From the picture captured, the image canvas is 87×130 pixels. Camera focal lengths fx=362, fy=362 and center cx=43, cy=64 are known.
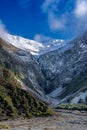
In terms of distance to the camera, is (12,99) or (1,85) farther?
(1,85)

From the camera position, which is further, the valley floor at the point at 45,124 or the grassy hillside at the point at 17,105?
the grassy hillside at the point at 17,105

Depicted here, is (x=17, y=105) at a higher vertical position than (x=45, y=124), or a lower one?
higher

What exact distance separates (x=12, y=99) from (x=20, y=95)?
5.36 m

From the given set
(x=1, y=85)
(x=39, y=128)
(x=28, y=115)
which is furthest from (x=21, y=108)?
(x=39, y=128)

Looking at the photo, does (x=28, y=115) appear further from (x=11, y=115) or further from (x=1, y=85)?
(x=1, y=85)

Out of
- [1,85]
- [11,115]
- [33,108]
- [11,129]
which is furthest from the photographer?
[1,85]

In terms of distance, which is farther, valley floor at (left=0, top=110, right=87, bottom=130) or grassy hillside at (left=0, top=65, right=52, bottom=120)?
grassy hillside at (left=0, top=65, right=52, bottom=120)

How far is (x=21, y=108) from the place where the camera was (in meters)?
137

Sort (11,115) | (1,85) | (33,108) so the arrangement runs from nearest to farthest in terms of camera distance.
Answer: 1. (11,115)
2. (33,108)
3. (1,85)

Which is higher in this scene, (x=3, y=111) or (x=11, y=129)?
(x=3, y=111)

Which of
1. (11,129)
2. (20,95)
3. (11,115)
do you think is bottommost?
(11,129)

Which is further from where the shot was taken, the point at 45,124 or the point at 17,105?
the point at 17,105

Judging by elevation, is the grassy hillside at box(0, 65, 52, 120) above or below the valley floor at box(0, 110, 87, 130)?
above

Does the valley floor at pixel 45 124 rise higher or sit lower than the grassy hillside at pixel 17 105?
lower
